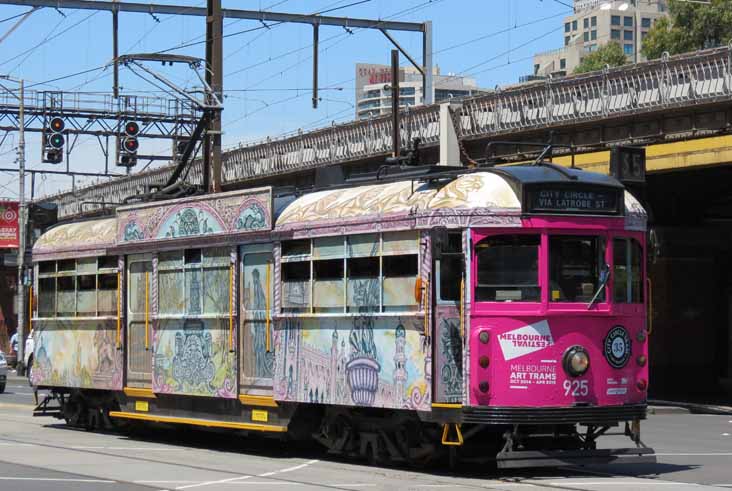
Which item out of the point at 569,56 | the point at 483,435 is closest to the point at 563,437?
the point at 483,435

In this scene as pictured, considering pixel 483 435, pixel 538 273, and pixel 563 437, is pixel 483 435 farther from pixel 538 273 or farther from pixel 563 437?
pixel 538 273

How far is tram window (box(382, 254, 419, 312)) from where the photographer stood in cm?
1496

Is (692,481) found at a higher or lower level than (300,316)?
lower

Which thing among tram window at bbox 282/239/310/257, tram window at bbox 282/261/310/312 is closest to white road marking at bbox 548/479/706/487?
tram window at bbox 282/261/310/312

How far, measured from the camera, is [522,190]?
47.7ft

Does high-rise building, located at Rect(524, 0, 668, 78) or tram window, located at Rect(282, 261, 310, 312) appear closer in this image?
tram window, located at Rect(282, 261, 310, 312)

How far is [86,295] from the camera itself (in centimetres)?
2142

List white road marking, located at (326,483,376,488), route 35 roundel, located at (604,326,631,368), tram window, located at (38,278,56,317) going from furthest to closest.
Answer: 1. tram window, located at (38,278,56,317)
2. route 35 roundel, located at (604,326,631,368)
3. white road marking, located at (326,483,376,488)

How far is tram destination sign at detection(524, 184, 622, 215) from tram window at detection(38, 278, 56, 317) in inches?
396

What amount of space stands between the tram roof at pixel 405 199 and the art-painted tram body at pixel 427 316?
20mm

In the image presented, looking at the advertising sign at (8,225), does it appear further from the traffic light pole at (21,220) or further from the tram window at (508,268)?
the tram window at (508,268)

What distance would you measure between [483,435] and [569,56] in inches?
6167

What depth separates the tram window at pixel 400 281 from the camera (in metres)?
15.0

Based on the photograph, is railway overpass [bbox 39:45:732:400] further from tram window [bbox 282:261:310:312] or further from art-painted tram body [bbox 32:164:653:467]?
tram window [bbox 282:261:310:312]
